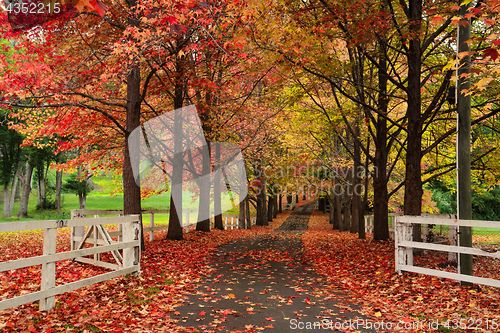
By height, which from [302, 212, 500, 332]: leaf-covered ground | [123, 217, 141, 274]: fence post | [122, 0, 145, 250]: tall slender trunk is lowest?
[302, 212, 500, 332]: leaf-covered ground

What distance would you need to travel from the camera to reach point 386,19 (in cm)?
851

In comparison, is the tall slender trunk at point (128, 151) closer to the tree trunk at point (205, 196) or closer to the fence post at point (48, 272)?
the fence post at point (48, 272)

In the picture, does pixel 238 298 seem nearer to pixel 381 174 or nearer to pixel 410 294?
pixel 410 294

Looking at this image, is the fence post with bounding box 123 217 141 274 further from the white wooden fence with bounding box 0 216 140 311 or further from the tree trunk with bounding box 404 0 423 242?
the tree trunk with bounding box 404 0 423 242

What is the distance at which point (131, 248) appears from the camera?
23.6 feet

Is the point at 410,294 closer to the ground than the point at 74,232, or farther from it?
closer to the ground

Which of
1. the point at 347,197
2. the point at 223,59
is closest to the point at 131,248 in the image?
the point at 223,59

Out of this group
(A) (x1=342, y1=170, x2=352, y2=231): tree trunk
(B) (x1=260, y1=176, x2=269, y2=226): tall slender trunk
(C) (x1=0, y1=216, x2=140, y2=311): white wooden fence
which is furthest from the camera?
(B) (x1=260, y1=176, x2=269, y2=226): tall slender trunk

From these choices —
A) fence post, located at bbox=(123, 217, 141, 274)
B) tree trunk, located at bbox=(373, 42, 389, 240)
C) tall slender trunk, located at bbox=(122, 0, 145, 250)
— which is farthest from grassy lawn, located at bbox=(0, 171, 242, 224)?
tree trunk, located at bbox=(373, 42, 389, 240)

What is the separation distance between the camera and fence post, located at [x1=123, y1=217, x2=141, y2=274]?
7090mm

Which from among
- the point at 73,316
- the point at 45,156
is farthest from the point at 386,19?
the point at 45,156

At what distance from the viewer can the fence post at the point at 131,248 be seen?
23.3 feet

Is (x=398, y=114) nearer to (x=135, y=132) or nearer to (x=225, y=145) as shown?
(x=225, y=145)

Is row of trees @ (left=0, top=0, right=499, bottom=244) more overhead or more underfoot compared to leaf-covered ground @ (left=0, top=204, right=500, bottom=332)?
more overhead
